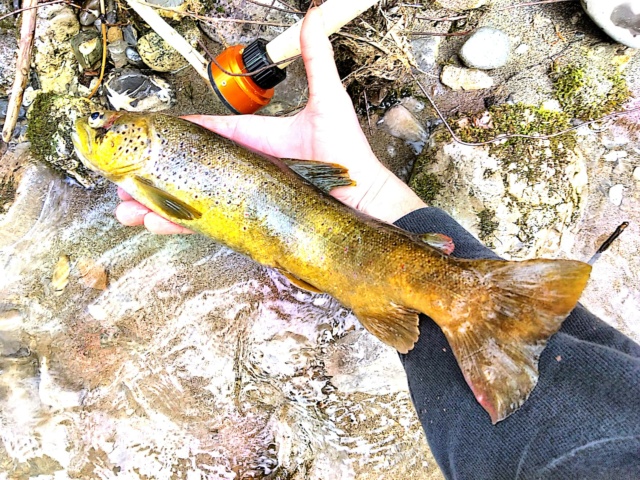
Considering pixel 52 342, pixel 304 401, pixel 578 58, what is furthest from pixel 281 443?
pixel 578 58

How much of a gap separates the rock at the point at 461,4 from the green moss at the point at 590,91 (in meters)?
0.77

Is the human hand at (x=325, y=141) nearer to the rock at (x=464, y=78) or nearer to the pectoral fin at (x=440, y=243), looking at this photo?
the pectoral fin at (x=440, y=243)

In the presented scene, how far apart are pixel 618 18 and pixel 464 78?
1.03 m

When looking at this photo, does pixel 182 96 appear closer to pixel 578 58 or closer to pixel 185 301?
pixel 185 301

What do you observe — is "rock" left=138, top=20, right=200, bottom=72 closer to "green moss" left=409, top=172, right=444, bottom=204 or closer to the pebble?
"green moss" left=409, top=172, right=444, bottom=204

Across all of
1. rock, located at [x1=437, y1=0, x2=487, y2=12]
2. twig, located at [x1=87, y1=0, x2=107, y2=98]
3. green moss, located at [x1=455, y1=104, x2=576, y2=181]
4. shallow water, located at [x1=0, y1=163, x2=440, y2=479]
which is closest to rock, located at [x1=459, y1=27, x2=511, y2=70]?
rock, located at [x1=437, y1=0, x2=487, y2=12]

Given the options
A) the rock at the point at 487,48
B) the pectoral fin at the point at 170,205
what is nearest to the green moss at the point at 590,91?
the rock at the point at 487,48

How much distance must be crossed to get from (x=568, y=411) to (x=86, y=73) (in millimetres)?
3892

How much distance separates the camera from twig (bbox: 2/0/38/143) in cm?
344

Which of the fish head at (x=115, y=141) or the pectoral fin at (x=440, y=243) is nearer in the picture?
the pectoral fin at (x=440, y=243)

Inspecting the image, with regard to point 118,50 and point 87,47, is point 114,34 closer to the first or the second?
point 118,50

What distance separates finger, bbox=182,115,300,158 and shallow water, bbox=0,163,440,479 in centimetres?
91

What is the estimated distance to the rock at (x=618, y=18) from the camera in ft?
10.6

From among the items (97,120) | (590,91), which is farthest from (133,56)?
(590,91)
